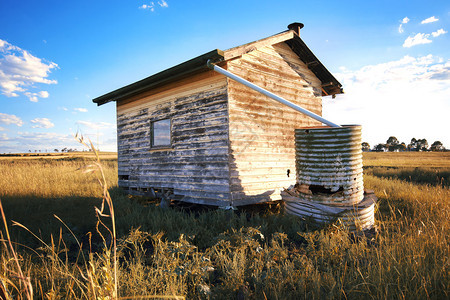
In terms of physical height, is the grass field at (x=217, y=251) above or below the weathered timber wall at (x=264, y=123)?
below

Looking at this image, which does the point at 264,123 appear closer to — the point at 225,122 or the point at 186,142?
the point at 225,122

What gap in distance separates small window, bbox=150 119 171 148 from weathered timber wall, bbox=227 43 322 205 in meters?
2.79

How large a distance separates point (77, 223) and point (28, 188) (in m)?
4.94

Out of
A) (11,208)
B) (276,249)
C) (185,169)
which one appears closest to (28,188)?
(11,208)

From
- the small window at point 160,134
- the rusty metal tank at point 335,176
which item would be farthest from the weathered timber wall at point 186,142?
the rusty metal tank at point 335,176

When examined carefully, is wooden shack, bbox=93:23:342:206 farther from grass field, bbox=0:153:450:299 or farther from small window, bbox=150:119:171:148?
grass field, bbox=0:153:450:299

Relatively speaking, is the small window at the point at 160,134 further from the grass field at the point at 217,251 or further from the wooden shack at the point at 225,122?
the grass field at the point at 217,251

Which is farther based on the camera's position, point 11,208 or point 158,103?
point 158,103

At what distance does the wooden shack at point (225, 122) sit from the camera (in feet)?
22.3

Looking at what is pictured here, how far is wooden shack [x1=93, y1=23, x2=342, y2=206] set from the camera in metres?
6.81

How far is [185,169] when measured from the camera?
7.88 metres

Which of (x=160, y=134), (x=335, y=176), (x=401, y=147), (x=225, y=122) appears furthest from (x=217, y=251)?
(x=401, y=147)

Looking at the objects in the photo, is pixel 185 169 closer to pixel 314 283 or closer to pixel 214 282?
pixel 214 282

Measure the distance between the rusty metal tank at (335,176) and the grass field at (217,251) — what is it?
34 centimetres
